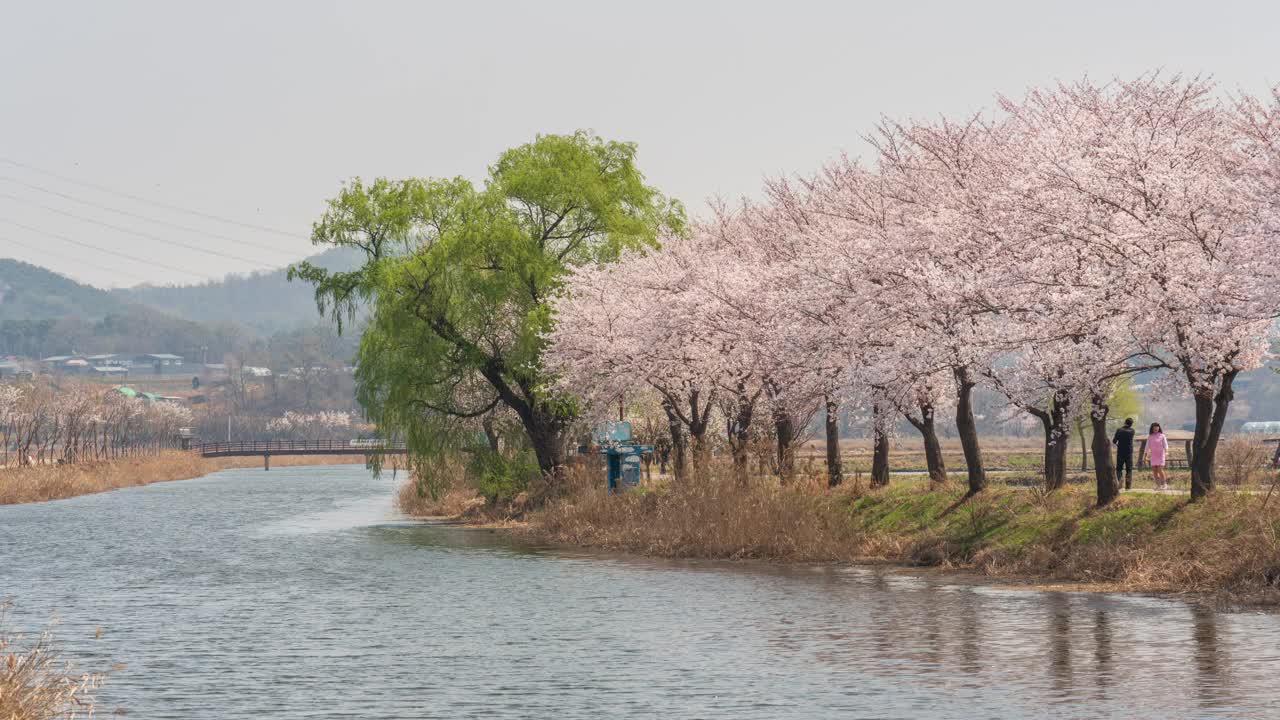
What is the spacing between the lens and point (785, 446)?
4641 cm

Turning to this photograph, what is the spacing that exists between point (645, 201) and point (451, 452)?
12954mm

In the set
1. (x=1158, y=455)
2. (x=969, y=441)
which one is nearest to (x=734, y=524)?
(x=969, y=441)

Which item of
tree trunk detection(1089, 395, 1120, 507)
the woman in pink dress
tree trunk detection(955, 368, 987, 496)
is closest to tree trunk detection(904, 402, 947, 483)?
tree trunk detection(955, 368, 987, 496)

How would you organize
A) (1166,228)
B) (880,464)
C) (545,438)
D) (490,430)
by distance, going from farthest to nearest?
(490,430), (545,438), (880,464), (1166,228)

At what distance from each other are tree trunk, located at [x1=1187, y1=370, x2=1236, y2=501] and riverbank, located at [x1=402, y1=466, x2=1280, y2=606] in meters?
0.45

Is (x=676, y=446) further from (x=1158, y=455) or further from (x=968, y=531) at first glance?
(x=1158, y=455)

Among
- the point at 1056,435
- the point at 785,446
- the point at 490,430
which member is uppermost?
the point at 490,430

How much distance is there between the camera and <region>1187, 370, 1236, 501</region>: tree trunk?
109 ft

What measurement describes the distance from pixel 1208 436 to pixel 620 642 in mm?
15419

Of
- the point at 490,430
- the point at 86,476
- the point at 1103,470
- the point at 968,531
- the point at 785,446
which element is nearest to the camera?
the point at 1103,470

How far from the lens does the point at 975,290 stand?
35.4 meters

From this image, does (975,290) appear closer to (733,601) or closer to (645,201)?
(733,601)

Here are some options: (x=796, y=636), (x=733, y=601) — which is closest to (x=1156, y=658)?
(x=796, y=636)

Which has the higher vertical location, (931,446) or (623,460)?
(931,446)
